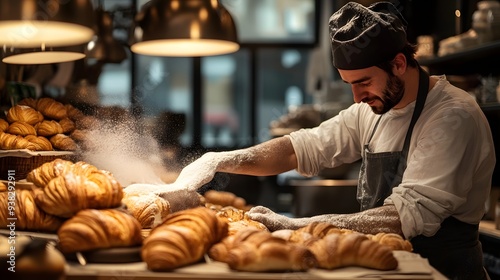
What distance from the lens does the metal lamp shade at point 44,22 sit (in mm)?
2021

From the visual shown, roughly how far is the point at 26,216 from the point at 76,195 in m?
0.19

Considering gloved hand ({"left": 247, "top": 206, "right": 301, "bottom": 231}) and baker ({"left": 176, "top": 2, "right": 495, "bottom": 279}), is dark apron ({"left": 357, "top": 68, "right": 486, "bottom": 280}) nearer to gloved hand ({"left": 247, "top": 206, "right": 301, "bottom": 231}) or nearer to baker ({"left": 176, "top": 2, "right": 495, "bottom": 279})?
baker ({"left": 176, "top": 2, "right": 495, "bottom": 279})

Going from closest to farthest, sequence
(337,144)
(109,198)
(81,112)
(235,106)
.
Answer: (109,198)
(81,112)
(337,144)
(235,106)

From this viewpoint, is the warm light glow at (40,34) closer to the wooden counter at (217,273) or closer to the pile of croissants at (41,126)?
the pile of croissants at (41,126)

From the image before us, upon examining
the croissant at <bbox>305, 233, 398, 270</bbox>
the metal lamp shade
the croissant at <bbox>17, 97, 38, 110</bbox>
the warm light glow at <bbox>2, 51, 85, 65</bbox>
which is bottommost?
the croissant at <bbox>305, 233, 398, 270</bbox>

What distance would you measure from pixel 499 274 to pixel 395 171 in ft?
6.30

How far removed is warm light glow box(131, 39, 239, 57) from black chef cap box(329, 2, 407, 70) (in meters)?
0.60

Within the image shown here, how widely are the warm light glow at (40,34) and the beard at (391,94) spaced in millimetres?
1154

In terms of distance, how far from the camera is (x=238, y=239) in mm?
1418

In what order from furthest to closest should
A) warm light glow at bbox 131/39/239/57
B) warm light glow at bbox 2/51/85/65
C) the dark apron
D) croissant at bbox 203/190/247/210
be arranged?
croissant at bbox 203/190/247/210 < warm light glow at bbox 131/39/239/57 < warm light glow at bbox 2/51/85/65 < the dark apron

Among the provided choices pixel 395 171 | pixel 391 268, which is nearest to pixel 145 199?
pixel 391 268

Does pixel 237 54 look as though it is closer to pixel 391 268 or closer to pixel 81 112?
pixel 81 112

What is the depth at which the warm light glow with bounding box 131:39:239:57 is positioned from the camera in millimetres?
2728

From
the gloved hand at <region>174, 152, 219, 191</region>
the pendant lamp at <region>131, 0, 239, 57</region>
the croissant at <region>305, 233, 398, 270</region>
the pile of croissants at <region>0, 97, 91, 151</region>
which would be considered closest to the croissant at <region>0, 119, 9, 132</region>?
the pile of croissants at <region>0, 97, 91, 151</region>
